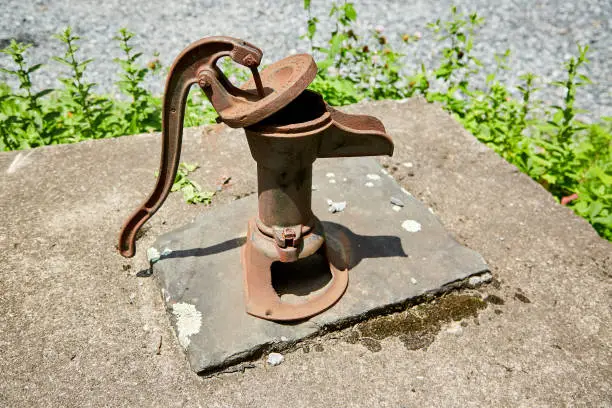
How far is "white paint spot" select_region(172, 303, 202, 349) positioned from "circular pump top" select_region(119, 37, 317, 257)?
0.60 metres

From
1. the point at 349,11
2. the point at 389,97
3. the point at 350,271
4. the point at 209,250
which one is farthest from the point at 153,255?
the point at 389,97

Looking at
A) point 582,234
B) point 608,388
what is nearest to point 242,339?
point 608,388

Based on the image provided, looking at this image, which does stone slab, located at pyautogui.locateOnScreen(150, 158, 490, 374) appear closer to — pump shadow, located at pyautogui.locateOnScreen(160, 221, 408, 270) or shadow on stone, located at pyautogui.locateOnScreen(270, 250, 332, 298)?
pump shadow, located at pyautogui.locateOnScreen(160, 221, 408, 270)

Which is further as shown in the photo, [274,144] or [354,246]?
[354,246]

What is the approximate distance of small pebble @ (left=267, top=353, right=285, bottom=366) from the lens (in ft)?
7.43

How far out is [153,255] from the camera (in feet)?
8.86

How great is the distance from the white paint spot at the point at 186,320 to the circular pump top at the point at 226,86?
0.60 m

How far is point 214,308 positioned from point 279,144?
0.90 m

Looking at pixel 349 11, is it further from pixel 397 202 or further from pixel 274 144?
pixel 274 144

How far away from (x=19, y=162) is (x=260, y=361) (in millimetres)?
2286

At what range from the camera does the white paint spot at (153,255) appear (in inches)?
105

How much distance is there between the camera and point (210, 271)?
8.46 feet

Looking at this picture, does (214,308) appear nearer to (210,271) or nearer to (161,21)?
(210,271)

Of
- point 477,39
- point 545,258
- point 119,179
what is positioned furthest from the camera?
point 477,39
